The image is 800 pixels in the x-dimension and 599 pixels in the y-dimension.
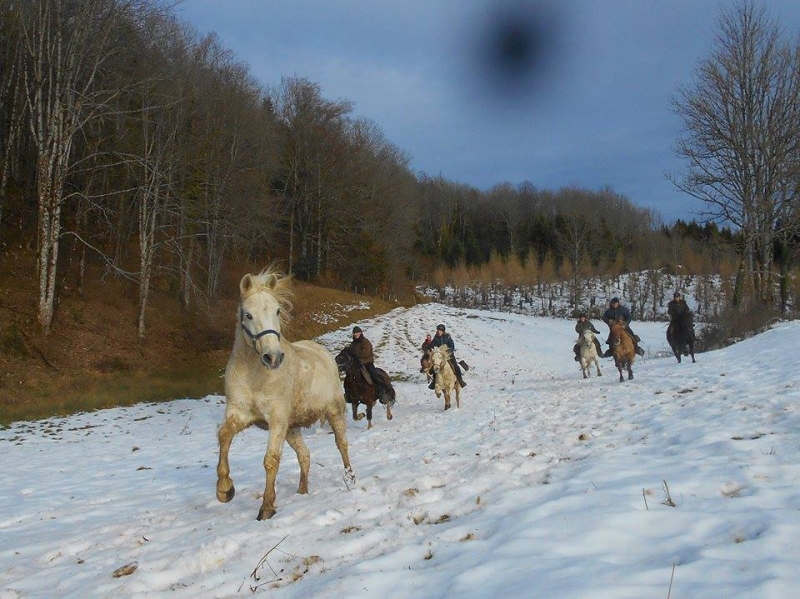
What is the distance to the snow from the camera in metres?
3.16

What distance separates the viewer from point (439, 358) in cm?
1538

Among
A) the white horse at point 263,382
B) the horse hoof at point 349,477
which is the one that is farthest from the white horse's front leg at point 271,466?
the horse hoof at point 349,477

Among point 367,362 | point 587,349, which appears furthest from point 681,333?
point 367,362

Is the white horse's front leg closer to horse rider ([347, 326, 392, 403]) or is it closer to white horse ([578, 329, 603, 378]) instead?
horse rider ([347, 326, 392, 403])

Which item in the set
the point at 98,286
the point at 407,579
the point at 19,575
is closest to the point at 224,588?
the point at 407,579

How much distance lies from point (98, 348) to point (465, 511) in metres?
19.8

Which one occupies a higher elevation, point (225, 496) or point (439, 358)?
point (439, 358)

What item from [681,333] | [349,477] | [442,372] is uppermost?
[681,333]

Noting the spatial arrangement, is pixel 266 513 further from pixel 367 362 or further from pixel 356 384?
pixel 367 362

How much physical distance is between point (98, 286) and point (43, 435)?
13.7m

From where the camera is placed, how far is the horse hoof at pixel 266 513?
17.0 feet

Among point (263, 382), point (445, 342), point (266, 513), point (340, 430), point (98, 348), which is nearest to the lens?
point (266, 513)

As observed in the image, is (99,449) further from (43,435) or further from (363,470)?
(363,470)

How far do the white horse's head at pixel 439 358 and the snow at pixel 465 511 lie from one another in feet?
12.9
